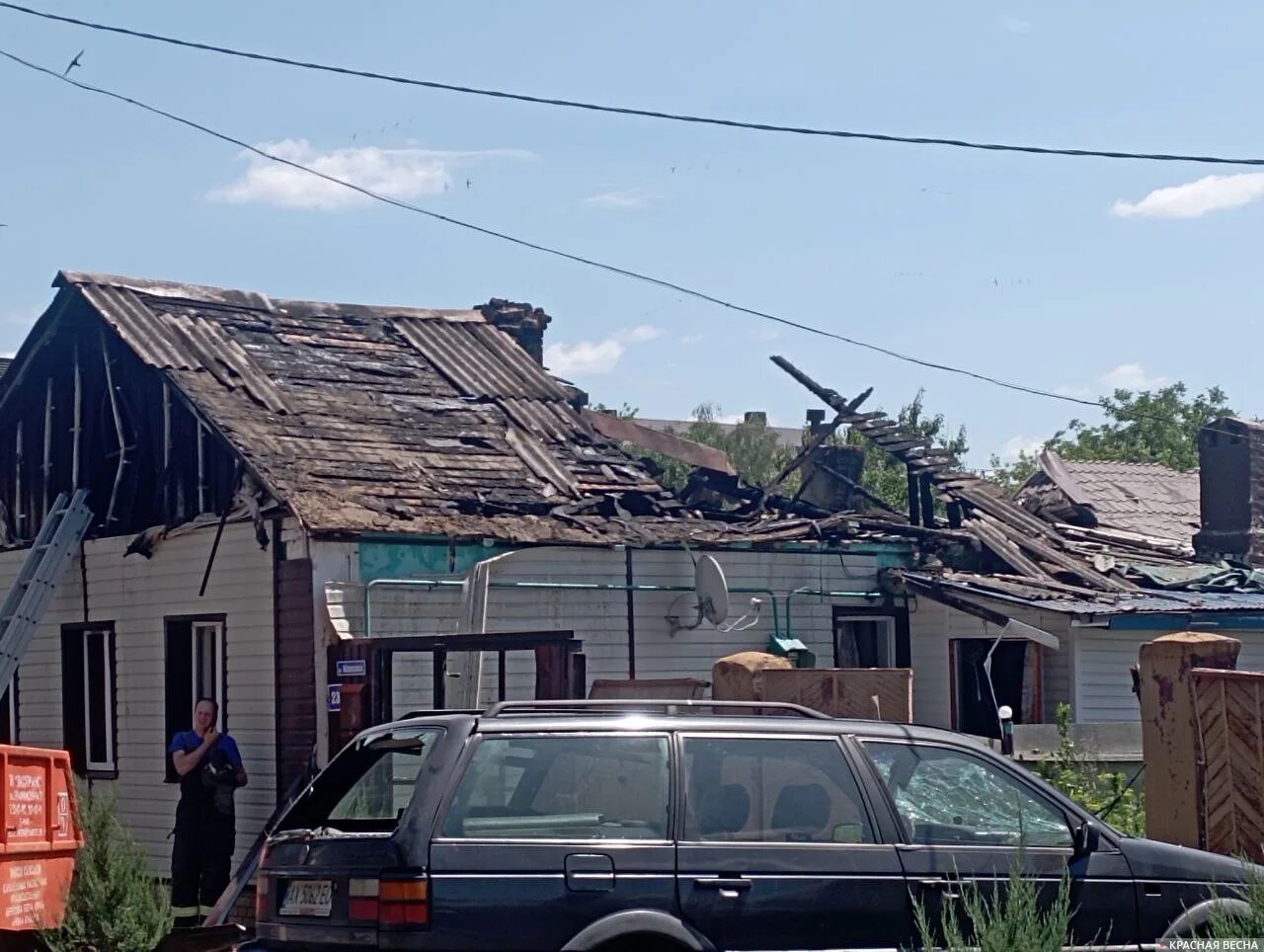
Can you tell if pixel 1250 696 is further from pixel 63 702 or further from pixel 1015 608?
pixel 63 702

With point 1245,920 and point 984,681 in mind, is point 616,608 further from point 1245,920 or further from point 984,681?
point 1245,920

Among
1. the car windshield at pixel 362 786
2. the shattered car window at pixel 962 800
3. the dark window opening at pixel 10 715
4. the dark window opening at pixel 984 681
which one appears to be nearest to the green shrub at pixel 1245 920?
the shattered car window at pixel 962 800

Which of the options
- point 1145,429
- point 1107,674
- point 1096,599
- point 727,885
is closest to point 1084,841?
point 727,885

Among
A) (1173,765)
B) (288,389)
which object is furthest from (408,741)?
(288,389)

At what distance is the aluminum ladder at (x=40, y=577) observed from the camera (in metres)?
15.2

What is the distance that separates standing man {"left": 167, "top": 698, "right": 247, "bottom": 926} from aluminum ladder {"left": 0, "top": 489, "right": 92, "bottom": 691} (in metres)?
2.72

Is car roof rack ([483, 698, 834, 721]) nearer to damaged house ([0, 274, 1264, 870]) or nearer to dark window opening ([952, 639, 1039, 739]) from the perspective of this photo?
damaged house ([0, 274, 1264, 870])

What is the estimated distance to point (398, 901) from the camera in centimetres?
655

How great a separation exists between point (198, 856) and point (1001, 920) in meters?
8.31

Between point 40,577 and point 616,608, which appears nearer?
point 616,608

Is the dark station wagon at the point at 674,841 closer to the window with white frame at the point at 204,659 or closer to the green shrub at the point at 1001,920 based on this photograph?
the green shrub at the point at 1001,920

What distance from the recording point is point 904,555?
17.3 meters

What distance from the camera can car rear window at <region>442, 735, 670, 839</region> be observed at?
22.4 feet

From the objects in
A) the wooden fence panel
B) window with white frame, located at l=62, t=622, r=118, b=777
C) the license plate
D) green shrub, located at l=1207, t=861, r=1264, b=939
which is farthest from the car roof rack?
window with white frame, located at l=62, t=622, r=118, b=777
